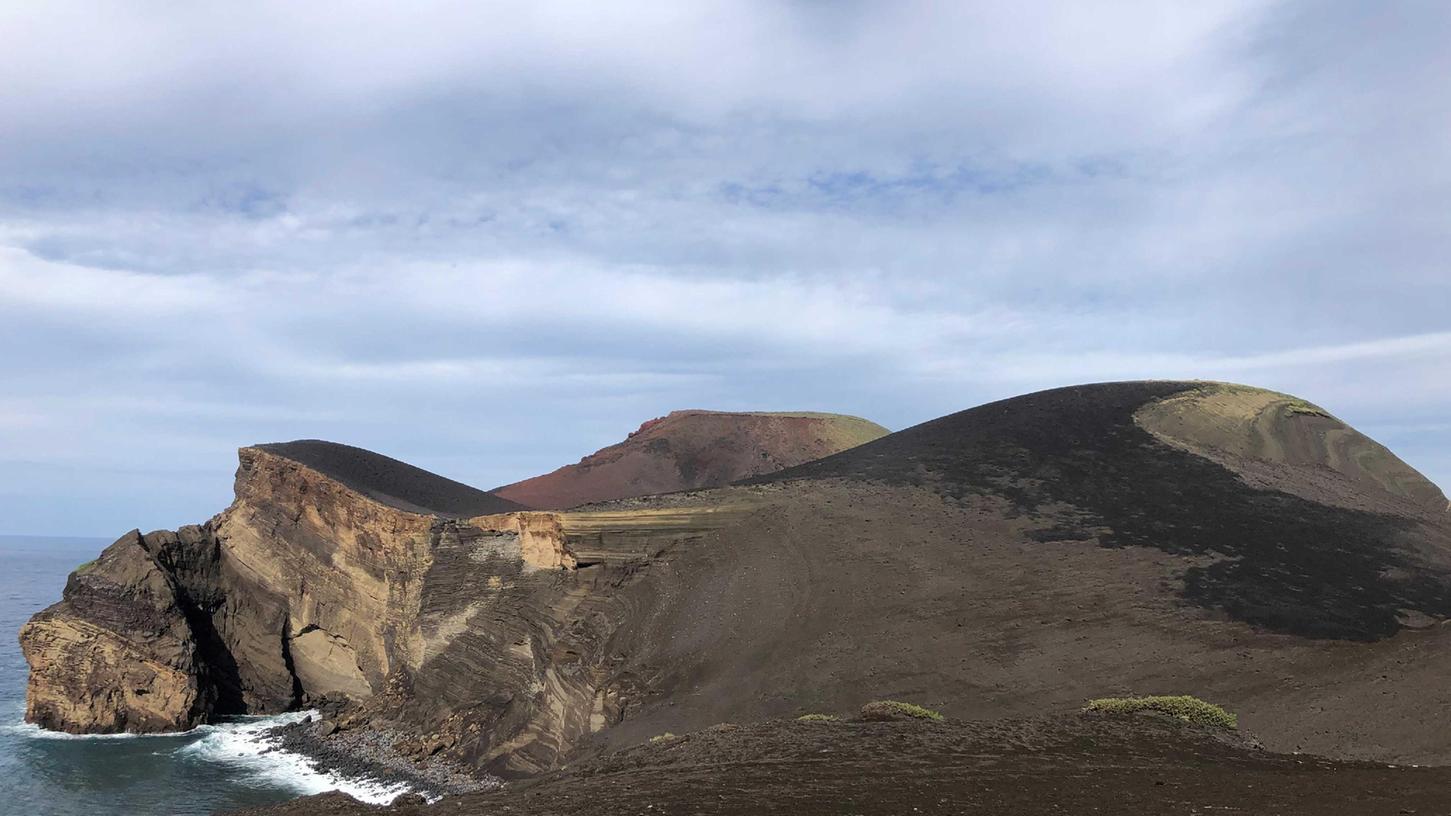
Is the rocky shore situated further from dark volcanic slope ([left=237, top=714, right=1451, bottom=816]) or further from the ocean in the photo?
dark volcanic slope ([left=237, top=714, right=1451, bottom=816])

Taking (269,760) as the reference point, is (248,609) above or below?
above

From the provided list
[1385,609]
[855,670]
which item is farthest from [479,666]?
[1385,609]

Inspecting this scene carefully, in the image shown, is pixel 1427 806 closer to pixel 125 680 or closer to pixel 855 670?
pixel 855 670

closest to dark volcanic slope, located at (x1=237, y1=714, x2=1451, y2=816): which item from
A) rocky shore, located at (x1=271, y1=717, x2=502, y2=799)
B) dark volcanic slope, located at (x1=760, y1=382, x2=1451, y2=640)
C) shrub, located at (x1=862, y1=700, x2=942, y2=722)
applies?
shrub, located at (x1=862, y1=700, x2=942, y2=722)

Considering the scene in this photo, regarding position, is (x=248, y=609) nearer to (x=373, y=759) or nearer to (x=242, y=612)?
(x=242, y=612)

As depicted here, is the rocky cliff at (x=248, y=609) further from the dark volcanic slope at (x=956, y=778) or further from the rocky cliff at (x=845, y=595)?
the dark volcanic slope at (x=956, y=778)

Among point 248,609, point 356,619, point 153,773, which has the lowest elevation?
point 153,773

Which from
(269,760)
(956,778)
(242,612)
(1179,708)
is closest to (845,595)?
(1179,708)
